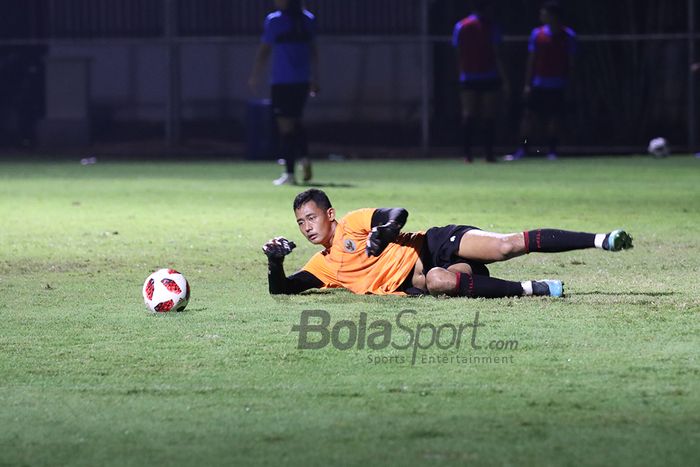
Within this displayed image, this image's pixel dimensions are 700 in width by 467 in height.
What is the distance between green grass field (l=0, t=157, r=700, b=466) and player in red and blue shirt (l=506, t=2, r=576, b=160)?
10513 mm

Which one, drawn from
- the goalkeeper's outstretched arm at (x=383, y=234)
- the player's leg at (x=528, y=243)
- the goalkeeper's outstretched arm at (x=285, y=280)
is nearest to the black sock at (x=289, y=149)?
the goalkeeper's outstretched arm at (x=285, y=280)

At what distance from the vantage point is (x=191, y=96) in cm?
2856

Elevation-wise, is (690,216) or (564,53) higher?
(564,53)

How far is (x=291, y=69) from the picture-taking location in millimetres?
18656

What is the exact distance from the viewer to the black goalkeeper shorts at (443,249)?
8414 mm

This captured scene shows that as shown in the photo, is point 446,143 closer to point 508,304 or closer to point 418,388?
point 508,304

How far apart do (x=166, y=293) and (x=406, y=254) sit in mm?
1407

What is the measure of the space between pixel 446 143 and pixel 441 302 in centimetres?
1918

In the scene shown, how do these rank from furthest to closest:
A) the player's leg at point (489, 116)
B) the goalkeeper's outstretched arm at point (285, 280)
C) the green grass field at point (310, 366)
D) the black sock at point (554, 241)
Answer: the player's leg at point (489, 116) < the goalkeeper's outstretched arm at point (285, 280) < the black sock at point (554, 241) < the green grass field at point (310, 366)

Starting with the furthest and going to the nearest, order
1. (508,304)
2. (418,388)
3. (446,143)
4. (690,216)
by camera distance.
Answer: (446,143), (690,216), (508,304), (418,388)

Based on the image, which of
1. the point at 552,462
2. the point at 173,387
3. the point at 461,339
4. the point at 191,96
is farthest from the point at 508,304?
the point at 191,96

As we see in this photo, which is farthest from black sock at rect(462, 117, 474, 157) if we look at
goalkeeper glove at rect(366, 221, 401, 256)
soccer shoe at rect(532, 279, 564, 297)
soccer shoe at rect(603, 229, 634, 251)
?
goalkeeper glove at rect(366, 221, 401, 256)

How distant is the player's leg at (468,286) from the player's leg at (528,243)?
13cm

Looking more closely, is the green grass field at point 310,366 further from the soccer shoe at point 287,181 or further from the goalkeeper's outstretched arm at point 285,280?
the soccer shoe at point 287,181
